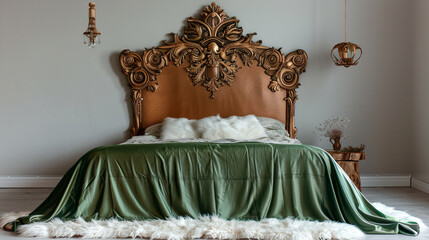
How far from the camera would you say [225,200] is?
339 centimetres

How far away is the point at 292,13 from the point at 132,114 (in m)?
2.26

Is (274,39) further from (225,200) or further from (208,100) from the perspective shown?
(225,200)

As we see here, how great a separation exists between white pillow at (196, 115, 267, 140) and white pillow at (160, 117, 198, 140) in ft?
0.30

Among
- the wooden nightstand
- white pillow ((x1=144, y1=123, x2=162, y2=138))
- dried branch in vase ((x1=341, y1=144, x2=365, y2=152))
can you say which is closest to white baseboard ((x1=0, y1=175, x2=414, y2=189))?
dried branch in vase ((x1=341, y1=144, x2=365, y2=152))

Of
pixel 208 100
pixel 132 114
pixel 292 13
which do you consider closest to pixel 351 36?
A: pixel 292 13

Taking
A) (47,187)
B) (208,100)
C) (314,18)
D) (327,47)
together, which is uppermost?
(314,18)

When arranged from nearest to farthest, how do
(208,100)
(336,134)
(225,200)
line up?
(225,200), (336,134), (208,100)

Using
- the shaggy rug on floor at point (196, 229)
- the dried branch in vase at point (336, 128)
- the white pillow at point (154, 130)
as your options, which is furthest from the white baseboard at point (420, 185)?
the white pillow at point (154, 130)

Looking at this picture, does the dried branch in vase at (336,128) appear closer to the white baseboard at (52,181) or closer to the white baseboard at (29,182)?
the white baseboard at (52,181)

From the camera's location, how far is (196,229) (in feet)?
10.1

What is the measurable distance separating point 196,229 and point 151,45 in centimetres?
284

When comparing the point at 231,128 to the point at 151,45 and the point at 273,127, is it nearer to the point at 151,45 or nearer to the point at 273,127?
the point at 273,127

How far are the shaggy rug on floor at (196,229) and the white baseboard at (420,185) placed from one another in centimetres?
217

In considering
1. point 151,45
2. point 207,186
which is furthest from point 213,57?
point 207,186
